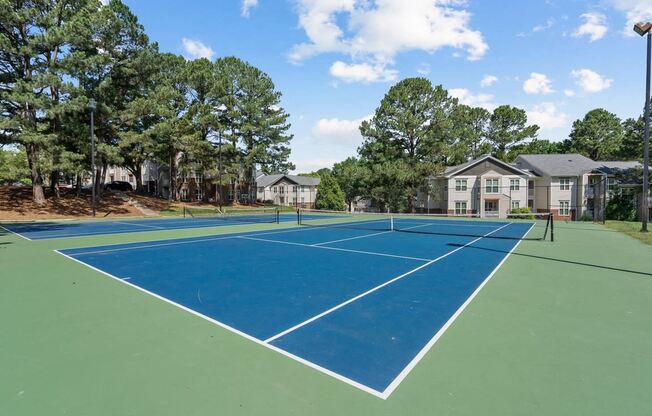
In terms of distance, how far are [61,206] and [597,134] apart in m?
81.8

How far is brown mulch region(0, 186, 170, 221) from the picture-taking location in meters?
25.9

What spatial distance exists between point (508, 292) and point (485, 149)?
190ft

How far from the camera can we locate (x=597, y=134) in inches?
2408

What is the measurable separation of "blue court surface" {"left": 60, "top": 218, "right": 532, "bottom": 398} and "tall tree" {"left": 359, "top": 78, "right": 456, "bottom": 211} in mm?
29045

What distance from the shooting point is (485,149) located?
57.7 meters

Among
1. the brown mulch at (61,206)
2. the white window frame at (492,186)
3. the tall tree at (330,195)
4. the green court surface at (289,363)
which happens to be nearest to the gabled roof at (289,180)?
the tall tree at (330,195)

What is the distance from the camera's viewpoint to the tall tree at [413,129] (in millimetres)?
40625

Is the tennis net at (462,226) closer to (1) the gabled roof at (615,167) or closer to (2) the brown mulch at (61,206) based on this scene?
(1) the gabled roof at (615,167)

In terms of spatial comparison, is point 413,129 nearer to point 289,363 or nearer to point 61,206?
point 61,206

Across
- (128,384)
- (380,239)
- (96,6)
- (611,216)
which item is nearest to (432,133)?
(611,216)

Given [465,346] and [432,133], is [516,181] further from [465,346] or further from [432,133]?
[465,346]

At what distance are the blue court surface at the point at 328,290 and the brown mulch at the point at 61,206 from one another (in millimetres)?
20148

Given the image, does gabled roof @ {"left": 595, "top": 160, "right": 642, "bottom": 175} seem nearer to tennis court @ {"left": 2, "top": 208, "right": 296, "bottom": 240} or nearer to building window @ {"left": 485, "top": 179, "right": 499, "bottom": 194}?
building window @ {"left": 485, "top": 179, "right": 499, "bottom": 194}

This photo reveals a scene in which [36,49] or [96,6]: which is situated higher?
[96,6]
